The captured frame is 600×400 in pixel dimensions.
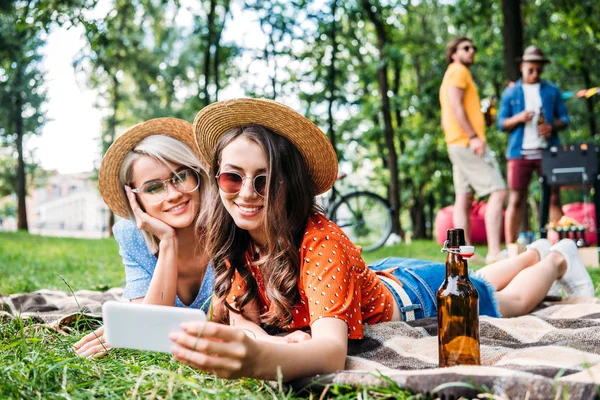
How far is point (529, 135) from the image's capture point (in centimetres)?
659

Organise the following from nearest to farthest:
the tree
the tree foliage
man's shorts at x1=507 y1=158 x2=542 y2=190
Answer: man's shorts at x1=507 y1=158 x2=542 y2=190 < the tree foliage < the tree

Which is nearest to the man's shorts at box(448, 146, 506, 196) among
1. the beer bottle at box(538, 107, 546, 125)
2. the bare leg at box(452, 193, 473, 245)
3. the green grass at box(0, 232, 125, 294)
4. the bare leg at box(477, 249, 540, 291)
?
the bare leg at box(452, 193, 473, 245)

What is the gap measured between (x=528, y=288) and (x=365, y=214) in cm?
565

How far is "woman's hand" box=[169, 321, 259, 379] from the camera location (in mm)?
1479

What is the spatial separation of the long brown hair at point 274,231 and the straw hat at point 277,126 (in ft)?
0.12

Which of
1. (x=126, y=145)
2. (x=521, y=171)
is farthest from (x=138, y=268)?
(x=521, y=171)

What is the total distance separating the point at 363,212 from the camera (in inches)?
353

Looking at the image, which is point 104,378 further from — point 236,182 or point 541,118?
point 541,118

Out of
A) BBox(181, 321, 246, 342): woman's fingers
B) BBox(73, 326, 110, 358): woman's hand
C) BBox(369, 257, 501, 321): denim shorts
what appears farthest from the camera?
BBox(369, 257, 501, 321): denim shorts

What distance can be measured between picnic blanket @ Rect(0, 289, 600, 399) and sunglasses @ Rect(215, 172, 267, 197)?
70 cm

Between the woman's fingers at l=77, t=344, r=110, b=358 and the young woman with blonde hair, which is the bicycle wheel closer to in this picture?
the young woman with blonde hair

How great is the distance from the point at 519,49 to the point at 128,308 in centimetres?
856

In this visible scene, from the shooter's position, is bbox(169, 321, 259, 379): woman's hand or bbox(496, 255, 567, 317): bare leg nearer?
bbox(169, 321, 259, 379): woman's hand

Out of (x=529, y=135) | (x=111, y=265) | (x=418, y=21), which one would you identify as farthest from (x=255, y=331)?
(x=418, y=21)
